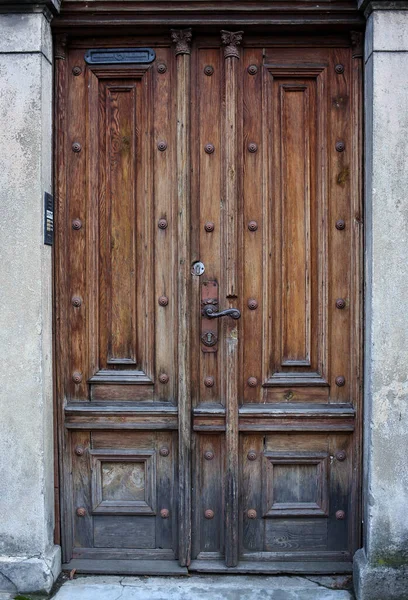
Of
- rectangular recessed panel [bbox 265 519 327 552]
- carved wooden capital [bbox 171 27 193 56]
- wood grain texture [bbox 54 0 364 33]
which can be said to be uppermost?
wood grain texture [bbox 54 0 364 33]

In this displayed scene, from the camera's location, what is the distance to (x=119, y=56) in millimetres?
3510

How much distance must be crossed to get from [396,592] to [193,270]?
1868mm

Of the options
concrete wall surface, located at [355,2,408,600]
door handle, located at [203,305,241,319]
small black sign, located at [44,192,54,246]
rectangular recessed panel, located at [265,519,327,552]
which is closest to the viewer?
concrete wall surface, located at [355,2,408,600]

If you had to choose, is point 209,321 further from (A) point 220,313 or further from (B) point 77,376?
(B) point 77,376

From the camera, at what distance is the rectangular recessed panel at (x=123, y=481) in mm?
3592

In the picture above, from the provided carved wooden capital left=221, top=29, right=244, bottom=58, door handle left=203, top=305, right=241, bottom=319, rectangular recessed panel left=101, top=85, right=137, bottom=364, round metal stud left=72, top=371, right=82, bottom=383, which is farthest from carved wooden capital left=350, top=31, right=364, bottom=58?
round metal stud left=72, top=371, right=82, bottom=383

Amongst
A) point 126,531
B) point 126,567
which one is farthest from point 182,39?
point 126,567

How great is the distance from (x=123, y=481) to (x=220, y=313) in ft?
3.44

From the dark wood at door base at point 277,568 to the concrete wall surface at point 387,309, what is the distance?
0.22 m

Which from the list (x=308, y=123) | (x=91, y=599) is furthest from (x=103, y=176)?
(x=91, y=599)

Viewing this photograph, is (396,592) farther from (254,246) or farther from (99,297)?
(99,297)

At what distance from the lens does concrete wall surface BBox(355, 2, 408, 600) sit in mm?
3217

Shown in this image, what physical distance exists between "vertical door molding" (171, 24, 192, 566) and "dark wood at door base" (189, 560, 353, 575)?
0.11 m

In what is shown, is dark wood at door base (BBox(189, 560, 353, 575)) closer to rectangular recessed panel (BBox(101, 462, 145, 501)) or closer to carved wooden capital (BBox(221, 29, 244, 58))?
rectangular recessed panel (BBox(101, 462, 145, 501))
